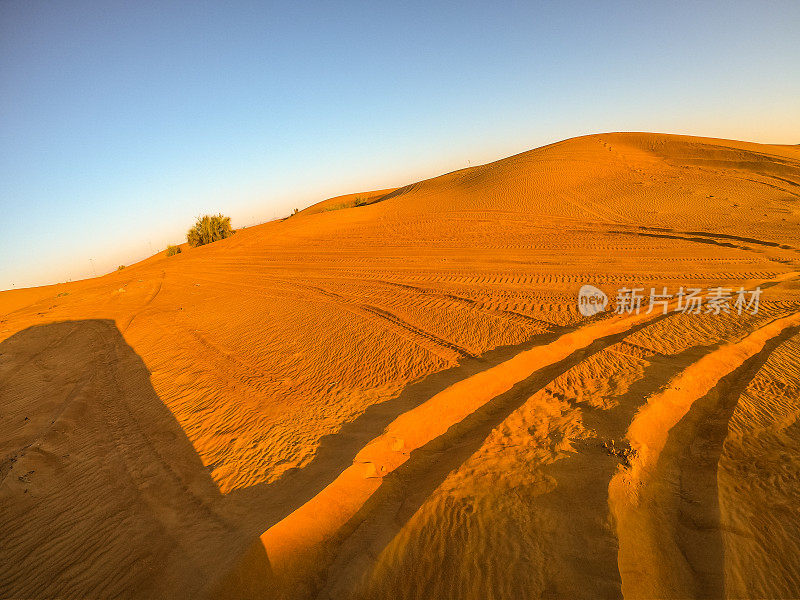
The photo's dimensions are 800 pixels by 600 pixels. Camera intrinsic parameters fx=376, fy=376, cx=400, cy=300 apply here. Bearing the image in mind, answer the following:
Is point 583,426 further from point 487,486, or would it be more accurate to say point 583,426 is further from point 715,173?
point 715,173

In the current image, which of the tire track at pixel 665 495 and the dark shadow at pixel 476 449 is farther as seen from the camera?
the dark shadow at pixel 476 449

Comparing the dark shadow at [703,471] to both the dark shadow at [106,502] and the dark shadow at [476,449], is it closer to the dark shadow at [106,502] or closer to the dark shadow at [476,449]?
the dark shadow at [476,449]

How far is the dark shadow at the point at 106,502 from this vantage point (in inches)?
119

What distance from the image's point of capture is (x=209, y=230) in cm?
2614

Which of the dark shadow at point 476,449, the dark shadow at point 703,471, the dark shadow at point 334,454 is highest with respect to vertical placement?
the dark shadow at point 334,454

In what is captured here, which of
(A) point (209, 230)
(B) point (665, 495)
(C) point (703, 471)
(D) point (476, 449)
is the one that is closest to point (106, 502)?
(D) point (476, 449)

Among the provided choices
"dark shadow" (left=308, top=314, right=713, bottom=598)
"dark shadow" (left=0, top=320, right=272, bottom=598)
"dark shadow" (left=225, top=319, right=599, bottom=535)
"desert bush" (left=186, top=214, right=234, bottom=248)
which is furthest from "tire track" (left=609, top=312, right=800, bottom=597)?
"desert bush" (left=186, top=214, right=234, bottom=248)

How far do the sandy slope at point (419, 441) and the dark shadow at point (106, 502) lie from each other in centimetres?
3

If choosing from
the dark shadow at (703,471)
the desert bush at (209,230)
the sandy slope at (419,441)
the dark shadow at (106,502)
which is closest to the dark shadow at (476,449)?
the sandy slope at (419,441)

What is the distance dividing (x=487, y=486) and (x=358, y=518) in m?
1.22

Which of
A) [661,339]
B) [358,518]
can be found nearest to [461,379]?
[358,518]

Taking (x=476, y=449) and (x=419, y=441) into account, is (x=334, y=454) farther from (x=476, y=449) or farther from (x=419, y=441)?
(x=476, y=449)

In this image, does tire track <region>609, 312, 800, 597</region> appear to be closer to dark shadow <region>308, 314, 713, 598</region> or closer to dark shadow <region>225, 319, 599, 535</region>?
dark shadow <region>308, 314, 713, 598</region>

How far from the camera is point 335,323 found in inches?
320
